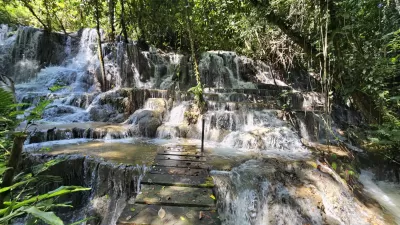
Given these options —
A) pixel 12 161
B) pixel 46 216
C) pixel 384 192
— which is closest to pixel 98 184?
pixel 12 161

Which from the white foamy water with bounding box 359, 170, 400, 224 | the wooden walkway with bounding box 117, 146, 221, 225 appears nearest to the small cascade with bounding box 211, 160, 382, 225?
the wooden walkway with bounding box 117, 146, 221, 225

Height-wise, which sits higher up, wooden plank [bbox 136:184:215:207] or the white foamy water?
wooden plank [bbox 136:184:215:207]

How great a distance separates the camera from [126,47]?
1338cm

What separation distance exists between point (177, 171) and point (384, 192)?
5369mm

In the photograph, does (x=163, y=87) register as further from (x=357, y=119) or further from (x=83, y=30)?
(x=357, y=119)

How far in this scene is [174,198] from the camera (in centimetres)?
297

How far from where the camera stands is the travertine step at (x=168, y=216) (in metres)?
2.42

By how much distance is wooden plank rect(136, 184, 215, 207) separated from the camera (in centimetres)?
284

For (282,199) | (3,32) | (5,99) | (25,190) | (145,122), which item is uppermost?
(3,32)

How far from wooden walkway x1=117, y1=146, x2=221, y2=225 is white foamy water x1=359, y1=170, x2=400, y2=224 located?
160 inches

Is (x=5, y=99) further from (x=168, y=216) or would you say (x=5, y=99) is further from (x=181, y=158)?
(x=181, y=158)

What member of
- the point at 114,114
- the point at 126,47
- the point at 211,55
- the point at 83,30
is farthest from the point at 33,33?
the point at 211,55

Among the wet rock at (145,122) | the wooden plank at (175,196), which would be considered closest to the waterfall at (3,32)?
the wet rock at (145,122)

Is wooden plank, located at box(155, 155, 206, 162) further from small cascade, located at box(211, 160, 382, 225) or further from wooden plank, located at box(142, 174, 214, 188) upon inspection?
wooden plank, located at box(142, 174, 214, 188)
